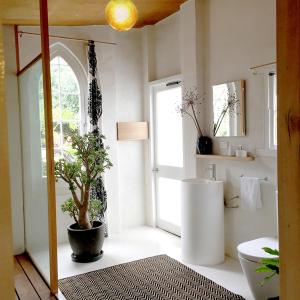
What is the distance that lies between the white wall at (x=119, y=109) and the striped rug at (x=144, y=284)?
122 centimetres

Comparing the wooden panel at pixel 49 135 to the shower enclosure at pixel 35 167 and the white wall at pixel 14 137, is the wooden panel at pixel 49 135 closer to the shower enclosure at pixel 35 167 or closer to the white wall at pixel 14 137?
the shower enclosure at pixel 35 167

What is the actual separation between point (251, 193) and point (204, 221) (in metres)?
0.54

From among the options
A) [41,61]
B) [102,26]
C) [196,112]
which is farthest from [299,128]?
[102,26]

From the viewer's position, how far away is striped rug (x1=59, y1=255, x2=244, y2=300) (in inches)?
108

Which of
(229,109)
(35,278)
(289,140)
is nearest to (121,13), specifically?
(229,109)

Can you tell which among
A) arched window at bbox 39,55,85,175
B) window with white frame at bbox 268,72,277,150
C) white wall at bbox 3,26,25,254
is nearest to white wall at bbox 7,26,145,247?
arched window at bbox 39,55,85,175

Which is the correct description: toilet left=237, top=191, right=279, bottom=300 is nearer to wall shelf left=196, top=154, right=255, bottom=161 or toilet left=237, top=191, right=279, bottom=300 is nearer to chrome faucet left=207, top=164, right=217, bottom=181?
wall shelf left=196, top=154, right=255, bottom=161

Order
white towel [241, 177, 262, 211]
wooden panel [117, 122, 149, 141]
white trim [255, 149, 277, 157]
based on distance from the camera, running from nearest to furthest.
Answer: white trim [255, 149, 277, 157], white towel [241, 177, 262, 211], wooden panel [117, 122, 149, 141]

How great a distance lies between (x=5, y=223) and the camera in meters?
0.44

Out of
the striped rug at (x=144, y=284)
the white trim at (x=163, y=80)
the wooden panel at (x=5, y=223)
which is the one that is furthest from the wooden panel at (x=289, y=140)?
the white trim at (x=163, y=80)

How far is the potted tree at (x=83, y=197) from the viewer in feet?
11.5

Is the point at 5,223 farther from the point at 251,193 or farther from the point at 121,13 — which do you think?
the point at 251,193

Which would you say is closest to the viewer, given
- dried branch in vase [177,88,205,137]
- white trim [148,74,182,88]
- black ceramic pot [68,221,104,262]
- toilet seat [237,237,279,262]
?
toilet seat [237,237,279,262]

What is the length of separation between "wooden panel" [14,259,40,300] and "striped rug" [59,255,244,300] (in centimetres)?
24
